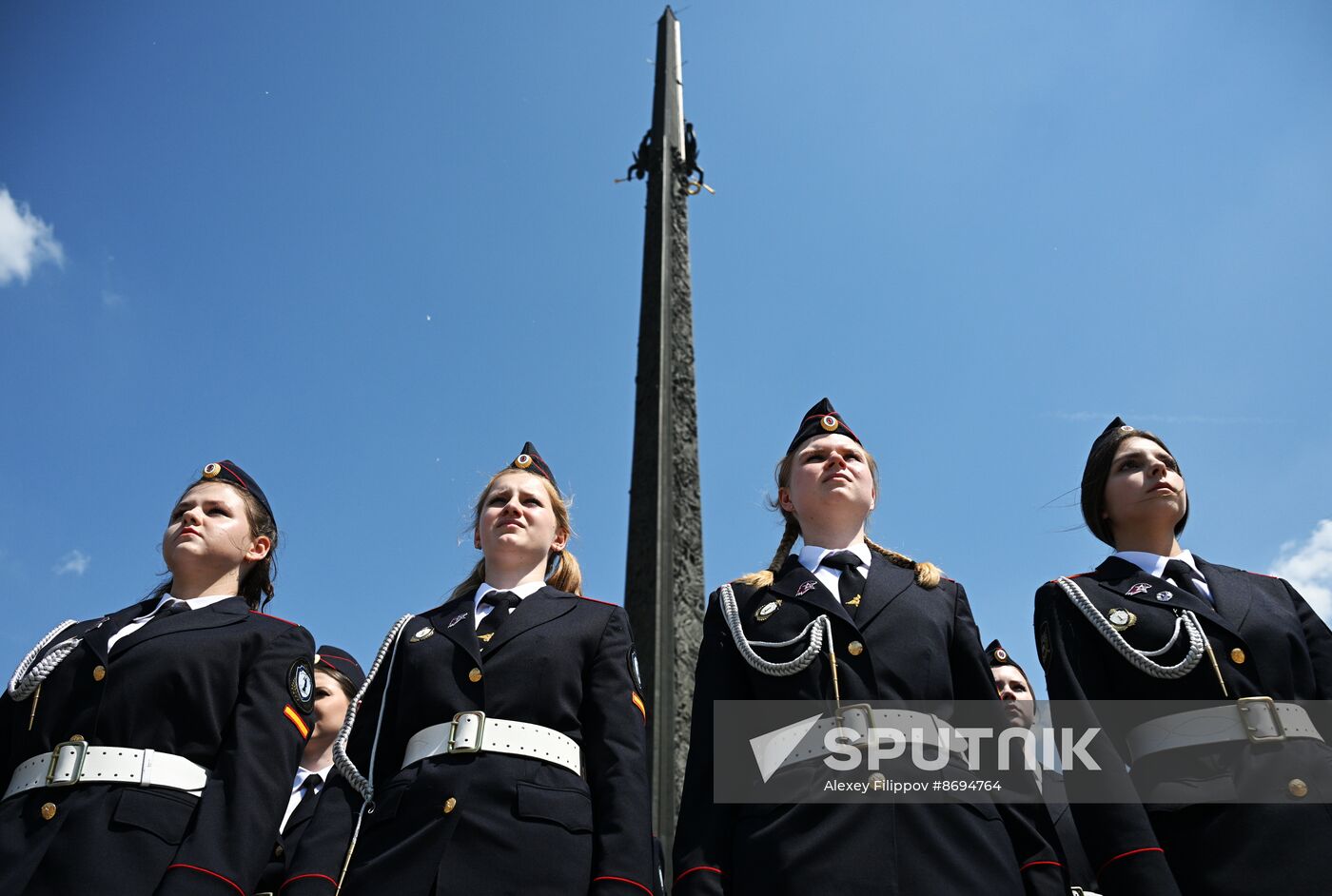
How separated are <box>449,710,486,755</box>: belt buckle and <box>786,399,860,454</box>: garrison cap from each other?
4.35 feet

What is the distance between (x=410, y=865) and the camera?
2.76 metres

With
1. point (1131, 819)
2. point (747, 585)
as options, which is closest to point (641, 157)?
point (747, 585)

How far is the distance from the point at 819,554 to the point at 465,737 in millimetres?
1133

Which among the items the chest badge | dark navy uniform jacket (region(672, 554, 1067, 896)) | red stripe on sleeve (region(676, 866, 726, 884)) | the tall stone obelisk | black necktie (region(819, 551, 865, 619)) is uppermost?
the tall stone obelisk

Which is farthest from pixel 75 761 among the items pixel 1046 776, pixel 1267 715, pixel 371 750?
pixel 1046 776

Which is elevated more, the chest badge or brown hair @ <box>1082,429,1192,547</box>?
brown hair @ <box>1082,429,1192,547</box>

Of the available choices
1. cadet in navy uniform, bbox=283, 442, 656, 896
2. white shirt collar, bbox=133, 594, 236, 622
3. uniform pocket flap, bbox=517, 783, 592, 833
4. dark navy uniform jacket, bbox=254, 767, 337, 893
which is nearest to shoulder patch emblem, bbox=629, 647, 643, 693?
cadet in navy uniform, bbox=283, 442, 656, 896

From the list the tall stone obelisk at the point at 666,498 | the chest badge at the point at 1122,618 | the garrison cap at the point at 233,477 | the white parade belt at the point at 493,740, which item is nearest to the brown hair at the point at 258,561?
the garrison cap at the point at 233,477

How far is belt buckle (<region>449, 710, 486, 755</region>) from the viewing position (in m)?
2.94

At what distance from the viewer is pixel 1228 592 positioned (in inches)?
128

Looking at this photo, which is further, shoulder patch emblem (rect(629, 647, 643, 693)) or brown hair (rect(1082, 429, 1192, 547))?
brown hair (rect(1082, 429, 1192, 547))

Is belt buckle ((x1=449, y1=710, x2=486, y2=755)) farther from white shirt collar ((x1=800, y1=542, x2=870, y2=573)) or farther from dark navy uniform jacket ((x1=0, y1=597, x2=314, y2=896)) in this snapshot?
white shirt collar ((x1=800, y1=542, x2=870, y2=573))

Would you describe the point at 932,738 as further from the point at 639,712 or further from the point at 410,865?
the point at 410,865

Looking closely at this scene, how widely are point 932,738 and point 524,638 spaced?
3.82 feet
